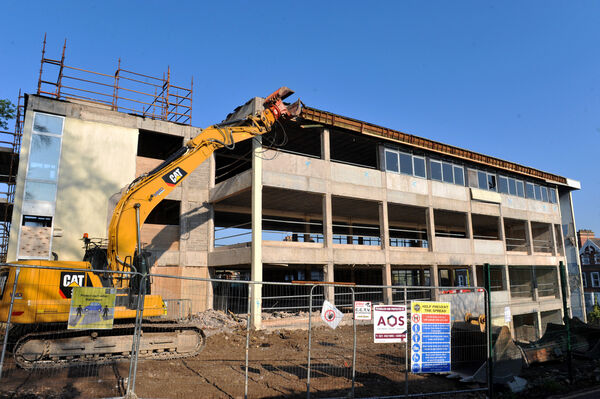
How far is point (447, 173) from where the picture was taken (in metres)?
27.0

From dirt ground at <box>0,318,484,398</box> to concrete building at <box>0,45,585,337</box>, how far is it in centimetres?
434

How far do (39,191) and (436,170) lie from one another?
22.3 metres

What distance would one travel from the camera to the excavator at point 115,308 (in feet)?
34.5

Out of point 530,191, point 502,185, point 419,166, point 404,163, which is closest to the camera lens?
point 404,163

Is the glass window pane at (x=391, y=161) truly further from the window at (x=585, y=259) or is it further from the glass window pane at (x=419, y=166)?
the window at (x=585, y=259)

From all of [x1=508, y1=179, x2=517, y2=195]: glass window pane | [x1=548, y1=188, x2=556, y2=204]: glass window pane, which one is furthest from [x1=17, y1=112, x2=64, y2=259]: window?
[x1=548, y1=188, x2=556, y2=204]: glass window pane

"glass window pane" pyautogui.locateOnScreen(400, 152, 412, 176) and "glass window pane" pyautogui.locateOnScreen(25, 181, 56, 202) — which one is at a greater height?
"glass window pane" pyautogui.locateOnScreen(400, 152, 412, 176)

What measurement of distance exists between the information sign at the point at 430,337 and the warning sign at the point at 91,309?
5.67 meters

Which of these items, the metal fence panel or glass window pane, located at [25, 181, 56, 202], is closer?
the metal fence panel

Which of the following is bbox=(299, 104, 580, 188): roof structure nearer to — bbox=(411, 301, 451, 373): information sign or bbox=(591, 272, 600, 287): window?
bbox=(411, 301, 451, 373): information sign

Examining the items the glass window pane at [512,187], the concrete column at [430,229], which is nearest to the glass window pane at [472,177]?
the glass window pane at [512,187]

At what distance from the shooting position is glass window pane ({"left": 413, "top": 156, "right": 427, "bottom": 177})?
25344 mm

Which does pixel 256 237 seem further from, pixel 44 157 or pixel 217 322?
pixel 44 157

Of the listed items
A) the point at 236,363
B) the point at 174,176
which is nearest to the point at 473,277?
the point at 236,363
